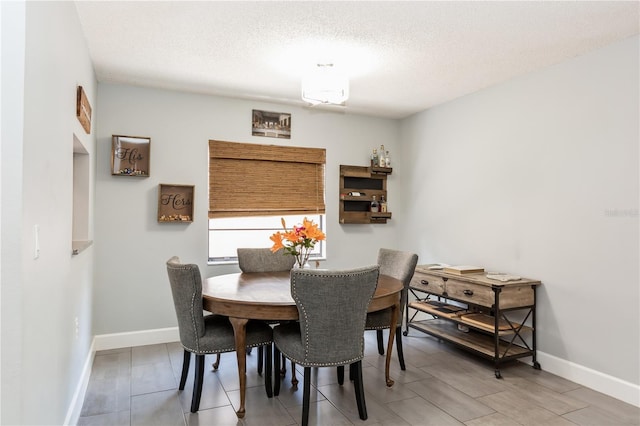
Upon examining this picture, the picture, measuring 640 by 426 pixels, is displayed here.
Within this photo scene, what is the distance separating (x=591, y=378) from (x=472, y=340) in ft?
2.87

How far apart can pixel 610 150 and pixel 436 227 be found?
6.13 ft

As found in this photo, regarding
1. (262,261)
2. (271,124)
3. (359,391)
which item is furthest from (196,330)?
(271,124)

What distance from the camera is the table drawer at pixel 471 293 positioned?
313 centimetres

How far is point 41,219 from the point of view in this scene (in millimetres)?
1573

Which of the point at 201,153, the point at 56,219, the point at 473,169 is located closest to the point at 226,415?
the point at 56,219

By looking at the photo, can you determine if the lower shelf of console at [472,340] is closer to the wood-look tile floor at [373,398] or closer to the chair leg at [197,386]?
the wood-look tile floor at [373,398]

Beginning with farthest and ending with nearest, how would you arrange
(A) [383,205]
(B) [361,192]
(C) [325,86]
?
(A) [383,205]
(B) [361,192]
(C) [325,86]

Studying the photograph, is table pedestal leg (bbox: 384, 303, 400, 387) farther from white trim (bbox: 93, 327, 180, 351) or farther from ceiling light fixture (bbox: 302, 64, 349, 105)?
white trim (bbox: 93, 327, 180, 351)

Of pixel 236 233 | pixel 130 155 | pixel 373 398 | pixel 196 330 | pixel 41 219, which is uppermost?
pixel 130 155

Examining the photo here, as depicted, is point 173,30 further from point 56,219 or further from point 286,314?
point 286,314

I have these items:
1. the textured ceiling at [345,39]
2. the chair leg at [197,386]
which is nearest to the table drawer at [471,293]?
the textured ceiling at [345,39]

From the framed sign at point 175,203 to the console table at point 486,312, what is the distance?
2.35 metres

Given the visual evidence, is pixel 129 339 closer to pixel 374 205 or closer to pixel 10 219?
pixel 10 219

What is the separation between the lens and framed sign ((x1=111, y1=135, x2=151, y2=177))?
3.66 metres
